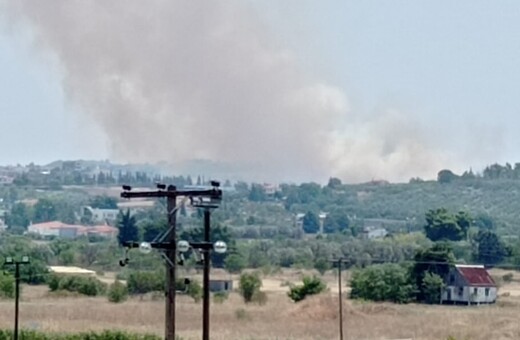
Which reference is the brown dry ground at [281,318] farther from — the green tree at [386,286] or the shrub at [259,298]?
the green tree at [386,286]

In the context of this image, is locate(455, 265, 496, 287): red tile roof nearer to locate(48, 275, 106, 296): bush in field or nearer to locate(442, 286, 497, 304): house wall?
→ locate(442, 286, 497, 304): house wall

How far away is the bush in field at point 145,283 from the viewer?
101812mm

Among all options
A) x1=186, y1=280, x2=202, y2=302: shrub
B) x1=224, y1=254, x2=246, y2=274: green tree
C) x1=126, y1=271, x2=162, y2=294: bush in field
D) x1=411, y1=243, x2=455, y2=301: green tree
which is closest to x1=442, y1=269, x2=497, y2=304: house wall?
x1=411, y1=243, x2=455, y2=301: green tree

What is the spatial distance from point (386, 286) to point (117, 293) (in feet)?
57.5

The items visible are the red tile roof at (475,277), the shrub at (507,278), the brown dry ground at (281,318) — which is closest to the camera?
the brown dry ground at (281,318)

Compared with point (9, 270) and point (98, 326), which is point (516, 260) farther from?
point (98, 326)

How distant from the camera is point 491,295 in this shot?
104 meters

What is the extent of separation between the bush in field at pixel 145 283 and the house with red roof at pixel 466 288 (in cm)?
1861

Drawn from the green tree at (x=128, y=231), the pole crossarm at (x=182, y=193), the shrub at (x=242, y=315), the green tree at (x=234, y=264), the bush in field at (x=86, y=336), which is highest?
the green tree at (x=128, y=231)

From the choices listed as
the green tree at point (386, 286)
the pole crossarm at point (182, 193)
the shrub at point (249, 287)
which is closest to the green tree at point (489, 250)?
the green tree at point (386, 286)

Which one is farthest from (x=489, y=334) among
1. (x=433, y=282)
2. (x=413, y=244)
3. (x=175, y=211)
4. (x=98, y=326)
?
(x=413, y=244)

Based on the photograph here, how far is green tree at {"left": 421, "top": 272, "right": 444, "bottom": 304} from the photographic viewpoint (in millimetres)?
102062

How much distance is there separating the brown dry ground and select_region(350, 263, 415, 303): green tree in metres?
3.38

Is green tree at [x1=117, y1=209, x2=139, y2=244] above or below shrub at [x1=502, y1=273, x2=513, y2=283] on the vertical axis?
above
